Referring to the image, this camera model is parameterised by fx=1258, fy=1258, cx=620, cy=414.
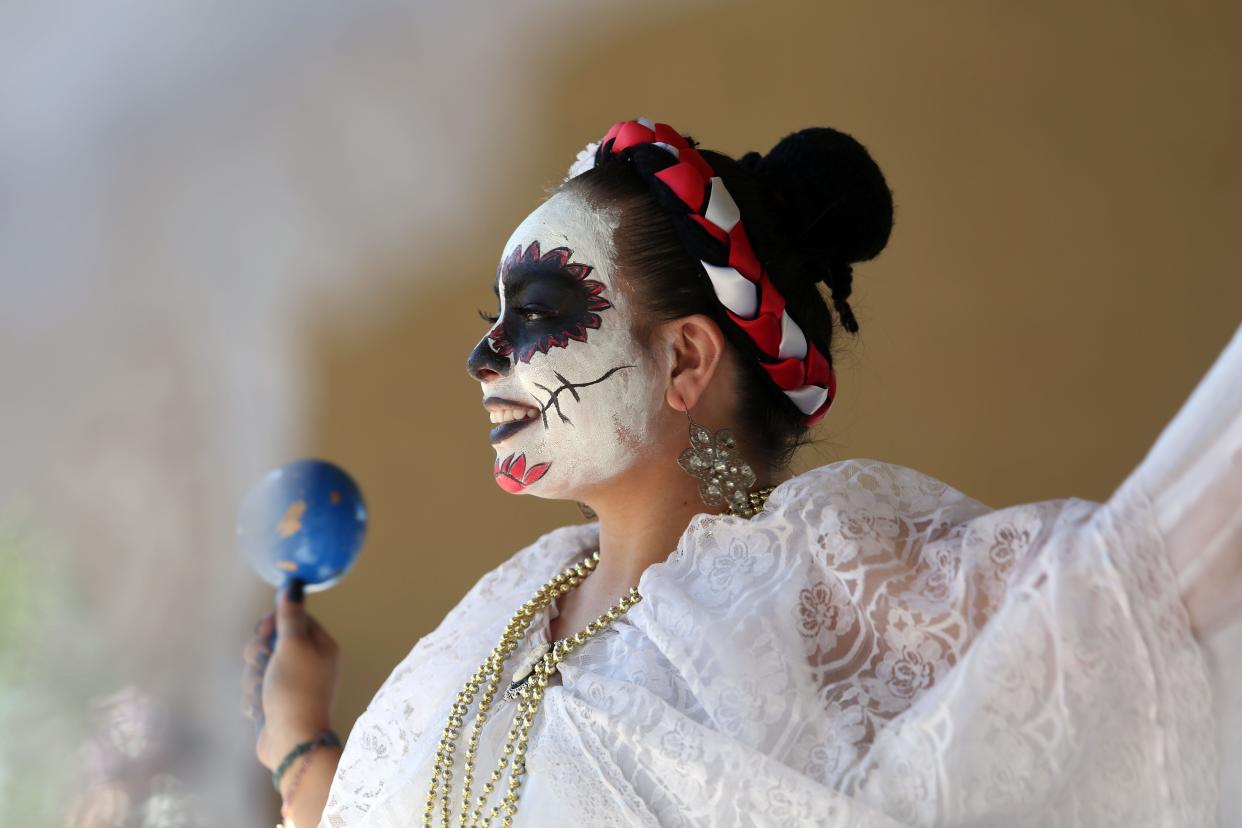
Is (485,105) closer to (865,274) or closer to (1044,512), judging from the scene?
(865,274)

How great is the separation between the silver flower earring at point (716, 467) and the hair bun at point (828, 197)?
22 centimetres

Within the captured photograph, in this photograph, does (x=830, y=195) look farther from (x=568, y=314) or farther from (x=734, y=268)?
(x=568, y=314)

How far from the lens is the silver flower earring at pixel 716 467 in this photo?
125cm

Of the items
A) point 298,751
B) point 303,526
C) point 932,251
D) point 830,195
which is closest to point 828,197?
point 830,195

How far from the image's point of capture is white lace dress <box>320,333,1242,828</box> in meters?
0.87

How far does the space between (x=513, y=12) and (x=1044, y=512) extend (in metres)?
2.18

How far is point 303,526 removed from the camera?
1567mm

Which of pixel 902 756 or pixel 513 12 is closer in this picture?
pixel 902 756

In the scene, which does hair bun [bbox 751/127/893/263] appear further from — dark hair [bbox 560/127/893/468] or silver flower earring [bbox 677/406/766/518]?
silver flower earring [bbox 677/406/766/518]

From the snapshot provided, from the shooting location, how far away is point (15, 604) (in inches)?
103

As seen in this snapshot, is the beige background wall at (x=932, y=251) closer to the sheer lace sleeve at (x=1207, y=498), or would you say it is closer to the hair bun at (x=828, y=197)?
the hair bun at (x=828, y=197)

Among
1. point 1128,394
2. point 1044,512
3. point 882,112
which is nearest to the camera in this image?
point 1044,512

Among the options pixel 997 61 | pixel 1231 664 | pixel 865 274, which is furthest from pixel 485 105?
pixel 1231 664

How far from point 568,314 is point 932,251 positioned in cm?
158
